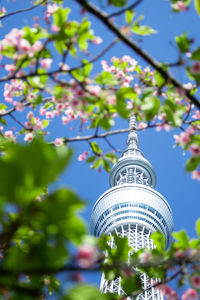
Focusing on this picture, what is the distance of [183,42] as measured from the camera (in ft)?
7.23

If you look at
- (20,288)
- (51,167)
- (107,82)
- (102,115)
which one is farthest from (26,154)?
(102,115)

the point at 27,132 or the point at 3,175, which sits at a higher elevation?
the point at 27,132

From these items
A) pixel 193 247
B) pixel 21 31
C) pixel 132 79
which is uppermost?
pixel 132 79

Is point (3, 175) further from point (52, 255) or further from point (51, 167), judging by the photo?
point (52, 255)

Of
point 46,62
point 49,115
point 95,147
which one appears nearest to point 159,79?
point 46,62

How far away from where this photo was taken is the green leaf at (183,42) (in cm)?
221

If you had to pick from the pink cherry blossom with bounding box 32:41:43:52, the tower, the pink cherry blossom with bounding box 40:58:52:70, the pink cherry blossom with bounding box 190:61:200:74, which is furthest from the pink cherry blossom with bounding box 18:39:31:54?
the tower

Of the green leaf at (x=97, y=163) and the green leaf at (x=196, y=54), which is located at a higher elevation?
the green leaf at (x=97, y=163)

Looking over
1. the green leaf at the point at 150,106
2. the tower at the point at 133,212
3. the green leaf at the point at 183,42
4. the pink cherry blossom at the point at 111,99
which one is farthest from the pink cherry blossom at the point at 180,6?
the tower at the point at 133,212

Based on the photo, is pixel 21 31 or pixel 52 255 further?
pixel 21 31

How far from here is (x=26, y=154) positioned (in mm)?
906

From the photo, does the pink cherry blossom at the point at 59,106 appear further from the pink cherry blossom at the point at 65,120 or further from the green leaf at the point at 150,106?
the green leaf at the point at 150,106

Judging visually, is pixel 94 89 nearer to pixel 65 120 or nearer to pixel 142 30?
pixel 142 30

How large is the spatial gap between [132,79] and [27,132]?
56.0 inches
